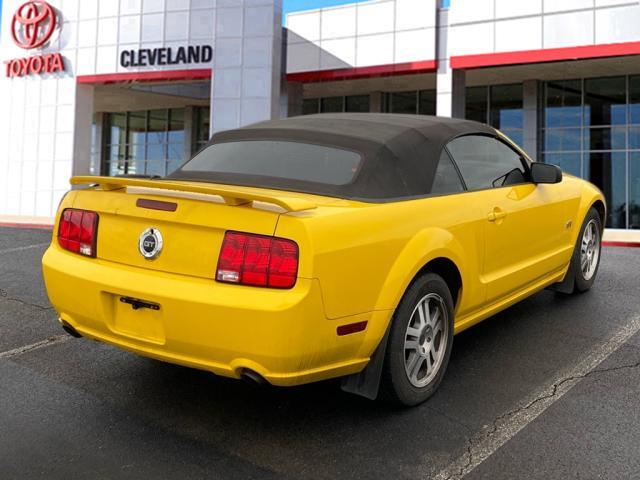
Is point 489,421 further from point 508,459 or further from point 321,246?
point 321,246

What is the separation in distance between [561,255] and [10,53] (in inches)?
892

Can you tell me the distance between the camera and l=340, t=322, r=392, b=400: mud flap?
9.80 feet

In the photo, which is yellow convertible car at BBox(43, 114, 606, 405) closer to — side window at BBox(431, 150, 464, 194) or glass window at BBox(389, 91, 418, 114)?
side window at BBox(431, 150, 464, 194)

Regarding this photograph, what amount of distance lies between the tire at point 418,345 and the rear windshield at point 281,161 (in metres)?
0.74

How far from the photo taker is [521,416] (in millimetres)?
→ 3166

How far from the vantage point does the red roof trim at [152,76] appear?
19.4 metres

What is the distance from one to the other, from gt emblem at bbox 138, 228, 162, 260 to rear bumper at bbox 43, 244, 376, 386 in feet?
0.28

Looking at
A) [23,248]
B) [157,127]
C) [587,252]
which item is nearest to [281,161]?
[587,252]

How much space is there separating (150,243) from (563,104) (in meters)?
19.0

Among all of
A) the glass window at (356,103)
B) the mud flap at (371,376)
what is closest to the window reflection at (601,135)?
the glass window at (356,103)

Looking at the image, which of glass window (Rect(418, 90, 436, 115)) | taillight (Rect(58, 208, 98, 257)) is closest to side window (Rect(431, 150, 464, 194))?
taillight (Rect(58, 208, 98, 257))

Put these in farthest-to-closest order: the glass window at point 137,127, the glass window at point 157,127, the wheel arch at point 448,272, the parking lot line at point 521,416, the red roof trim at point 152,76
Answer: the glass window at point 137,127
the glass window at point 157,127
the red roof trim at point 152,76
the wheel arch at point 448,272
the parking lot line at point 521,416

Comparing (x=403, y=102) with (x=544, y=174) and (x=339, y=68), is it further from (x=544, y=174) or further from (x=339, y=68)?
(x=544, y=174)

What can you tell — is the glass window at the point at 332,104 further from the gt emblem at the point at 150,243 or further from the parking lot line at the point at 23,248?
the gt emblem at the point at 150,243
